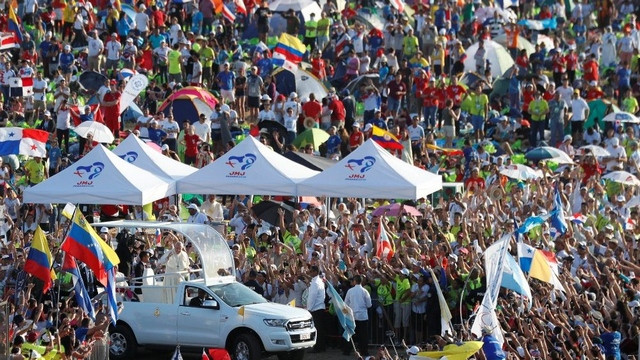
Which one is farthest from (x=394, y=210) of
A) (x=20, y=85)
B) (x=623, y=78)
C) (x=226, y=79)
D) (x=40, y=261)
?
(x=623, y=78)

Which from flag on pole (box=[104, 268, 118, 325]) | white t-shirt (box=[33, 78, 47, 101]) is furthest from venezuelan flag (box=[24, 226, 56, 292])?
white t-shirt (box=[33, 78, 47, 101])

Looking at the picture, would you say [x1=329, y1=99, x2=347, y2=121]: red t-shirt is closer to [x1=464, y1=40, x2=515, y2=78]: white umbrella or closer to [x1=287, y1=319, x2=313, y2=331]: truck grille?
[x1=464, y1=40, x2=515, y2=78]: white umbrella

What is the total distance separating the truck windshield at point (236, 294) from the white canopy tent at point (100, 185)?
3.46 m

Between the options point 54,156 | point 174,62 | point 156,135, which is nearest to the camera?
point 54,156

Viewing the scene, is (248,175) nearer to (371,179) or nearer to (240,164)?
(240,164)

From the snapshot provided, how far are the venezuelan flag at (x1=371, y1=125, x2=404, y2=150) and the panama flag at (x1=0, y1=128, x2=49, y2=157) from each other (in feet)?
22.4

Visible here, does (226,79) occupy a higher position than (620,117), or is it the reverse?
(226,79)

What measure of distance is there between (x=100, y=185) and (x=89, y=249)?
427cm

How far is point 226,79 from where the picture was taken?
37.2 metres

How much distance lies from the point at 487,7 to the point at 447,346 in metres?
29.6

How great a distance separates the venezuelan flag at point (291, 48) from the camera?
130ft

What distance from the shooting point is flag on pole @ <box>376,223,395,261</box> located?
27.2 meters

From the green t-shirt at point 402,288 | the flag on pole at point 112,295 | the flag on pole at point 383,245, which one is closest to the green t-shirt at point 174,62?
the flag on pole at point 383,245

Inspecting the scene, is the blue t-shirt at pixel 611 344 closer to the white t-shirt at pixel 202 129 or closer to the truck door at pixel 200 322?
the truck door at pixel 200 322
